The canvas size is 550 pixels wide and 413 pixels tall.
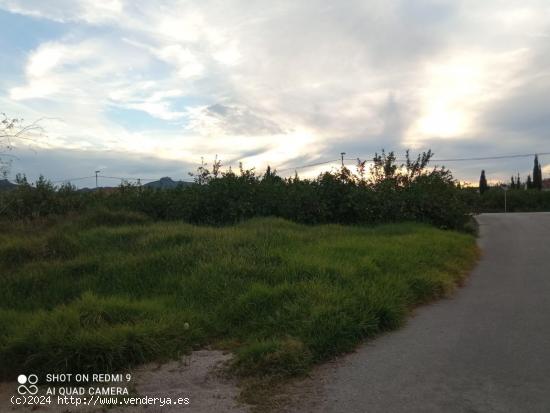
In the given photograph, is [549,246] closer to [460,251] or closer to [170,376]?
[460,251]

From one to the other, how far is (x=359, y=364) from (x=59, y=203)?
11915mm

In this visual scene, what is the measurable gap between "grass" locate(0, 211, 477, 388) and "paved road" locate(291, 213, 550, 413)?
33cm

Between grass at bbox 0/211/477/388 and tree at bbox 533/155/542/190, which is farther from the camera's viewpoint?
tree at bbox 533/155/542/190

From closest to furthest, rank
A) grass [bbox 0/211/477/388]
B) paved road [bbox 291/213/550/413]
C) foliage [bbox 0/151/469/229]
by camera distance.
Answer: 1. paved road [bbox 291/213/550/413]
2. grass [bbox 0/211/477/388]
3. foliage [bbox 0/151/469/229]

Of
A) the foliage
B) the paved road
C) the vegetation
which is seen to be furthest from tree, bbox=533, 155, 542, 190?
the paved road

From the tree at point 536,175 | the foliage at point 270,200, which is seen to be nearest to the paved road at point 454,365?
the foliage at point 270,200

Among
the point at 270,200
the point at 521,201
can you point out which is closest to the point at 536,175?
the point at 521,201

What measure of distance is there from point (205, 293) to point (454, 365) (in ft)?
9.64

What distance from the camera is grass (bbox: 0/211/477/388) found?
477cm

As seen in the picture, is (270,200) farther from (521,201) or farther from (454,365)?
(521,201)

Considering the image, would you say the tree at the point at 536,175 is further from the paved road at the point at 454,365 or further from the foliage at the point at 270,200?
the paved road at the point at 454,365

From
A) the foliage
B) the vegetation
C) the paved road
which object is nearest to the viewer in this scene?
the paved road

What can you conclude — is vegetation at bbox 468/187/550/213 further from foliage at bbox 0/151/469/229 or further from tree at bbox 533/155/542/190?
foliage at bbox 0/151/469/229

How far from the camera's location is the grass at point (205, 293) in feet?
15.6
